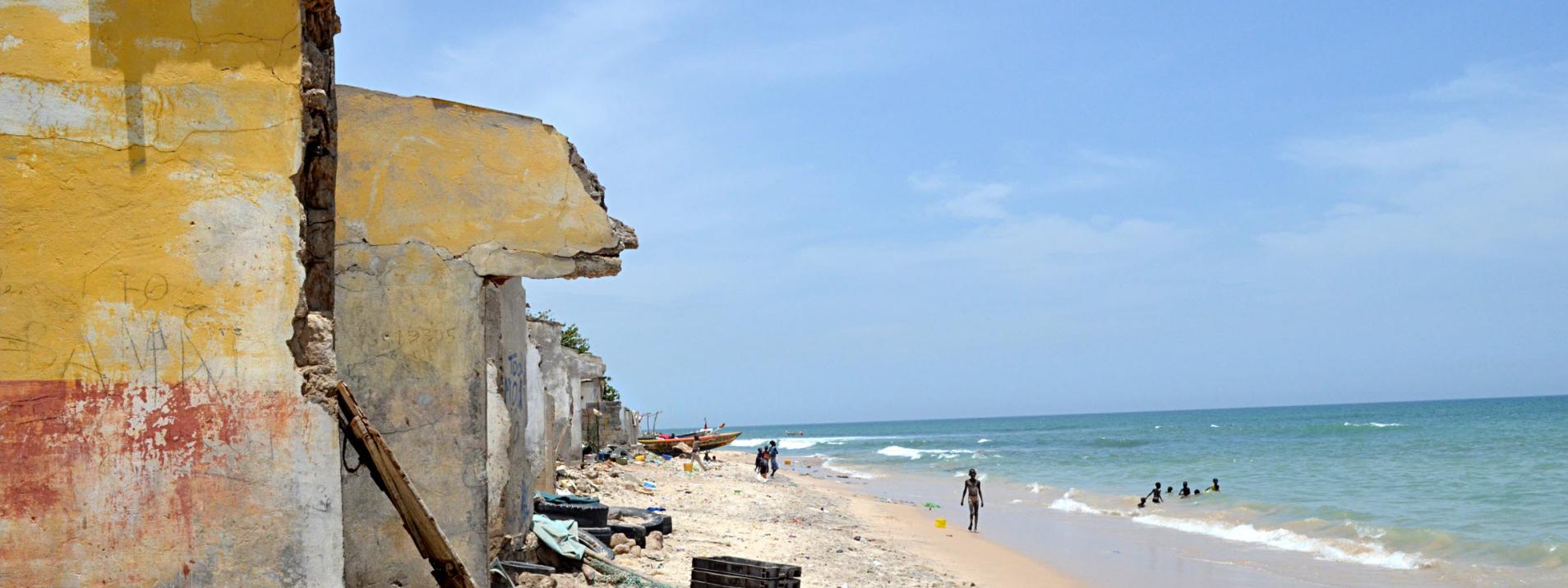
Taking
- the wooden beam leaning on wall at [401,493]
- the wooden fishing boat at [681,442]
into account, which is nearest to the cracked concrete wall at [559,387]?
the wooden beam leaning on wall at [401,493]

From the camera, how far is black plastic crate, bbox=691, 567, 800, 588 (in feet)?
27.5

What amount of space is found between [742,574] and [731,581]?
0.11 m

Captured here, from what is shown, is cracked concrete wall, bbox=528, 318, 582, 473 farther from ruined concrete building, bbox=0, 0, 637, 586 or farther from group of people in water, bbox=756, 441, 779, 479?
group of people in water, bbox=756, 441, 779, 479

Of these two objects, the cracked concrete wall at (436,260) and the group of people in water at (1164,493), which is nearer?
the cracked concrete wall at (436,260)

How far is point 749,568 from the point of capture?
8586mm

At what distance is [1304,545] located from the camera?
19.4 metres

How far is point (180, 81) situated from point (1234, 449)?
192ft

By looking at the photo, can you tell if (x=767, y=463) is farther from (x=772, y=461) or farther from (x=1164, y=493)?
(x=1164, y=493)

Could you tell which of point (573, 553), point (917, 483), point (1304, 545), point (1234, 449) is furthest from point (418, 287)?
point (1234, 449)

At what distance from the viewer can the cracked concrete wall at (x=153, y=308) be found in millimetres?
4543

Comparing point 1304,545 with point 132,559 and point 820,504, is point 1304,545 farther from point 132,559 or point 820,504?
point 132,559

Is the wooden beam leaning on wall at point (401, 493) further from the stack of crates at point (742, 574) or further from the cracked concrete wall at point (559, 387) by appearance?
the cracked concrete wall at point (559, 387)

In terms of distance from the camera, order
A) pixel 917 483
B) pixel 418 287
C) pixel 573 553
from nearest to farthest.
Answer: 1. pixel 418 287
2. pixel 573 553
3. pixel 917 483

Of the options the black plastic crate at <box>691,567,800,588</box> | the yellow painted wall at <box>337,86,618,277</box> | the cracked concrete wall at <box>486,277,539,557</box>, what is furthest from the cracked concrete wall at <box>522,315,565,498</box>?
the yellow painted wall at <box>337,86,618,277</box>
